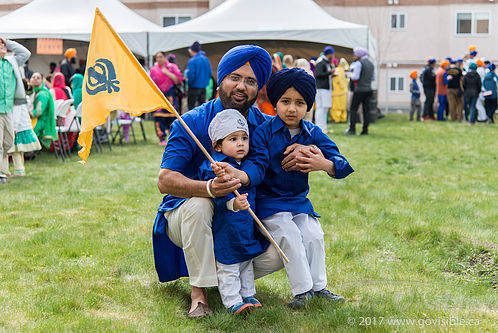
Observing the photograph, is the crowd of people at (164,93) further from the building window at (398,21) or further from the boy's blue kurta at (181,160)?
the building window at (398,21)

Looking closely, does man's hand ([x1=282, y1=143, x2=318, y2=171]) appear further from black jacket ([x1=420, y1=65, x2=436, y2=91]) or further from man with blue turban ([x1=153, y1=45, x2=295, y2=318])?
black jacket ([x1=420, y1=65, x2=436, y2=91])

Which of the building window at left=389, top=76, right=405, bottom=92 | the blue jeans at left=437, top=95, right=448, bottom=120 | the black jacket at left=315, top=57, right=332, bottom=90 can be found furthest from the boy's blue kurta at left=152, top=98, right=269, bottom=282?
the building window at left=389, top=76, right=405, bottom=92

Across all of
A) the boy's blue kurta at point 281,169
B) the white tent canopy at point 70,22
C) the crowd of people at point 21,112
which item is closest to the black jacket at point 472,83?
the white tent canopy at point 70,22

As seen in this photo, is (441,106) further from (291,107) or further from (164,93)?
(291,107)

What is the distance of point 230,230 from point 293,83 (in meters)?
0.89

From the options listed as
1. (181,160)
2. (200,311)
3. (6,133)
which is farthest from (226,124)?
(6,133)

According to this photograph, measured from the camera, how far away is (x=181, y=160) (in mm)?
3316

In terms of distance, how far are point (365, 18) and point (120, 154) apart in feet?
67.7

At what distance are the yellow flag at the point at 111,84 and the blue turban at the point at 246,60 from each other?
377 millimetres

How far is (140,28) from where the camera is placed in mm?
17859

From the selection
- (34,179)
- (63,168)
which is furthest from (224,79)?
(63,168)

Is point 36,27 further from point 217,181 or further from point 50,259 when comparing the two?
point 217,181

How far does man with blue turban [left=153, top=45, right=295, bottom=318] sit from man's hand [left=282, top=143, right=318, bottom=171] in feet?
0.71

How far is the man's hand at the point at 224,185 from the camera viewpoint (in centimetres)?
306
